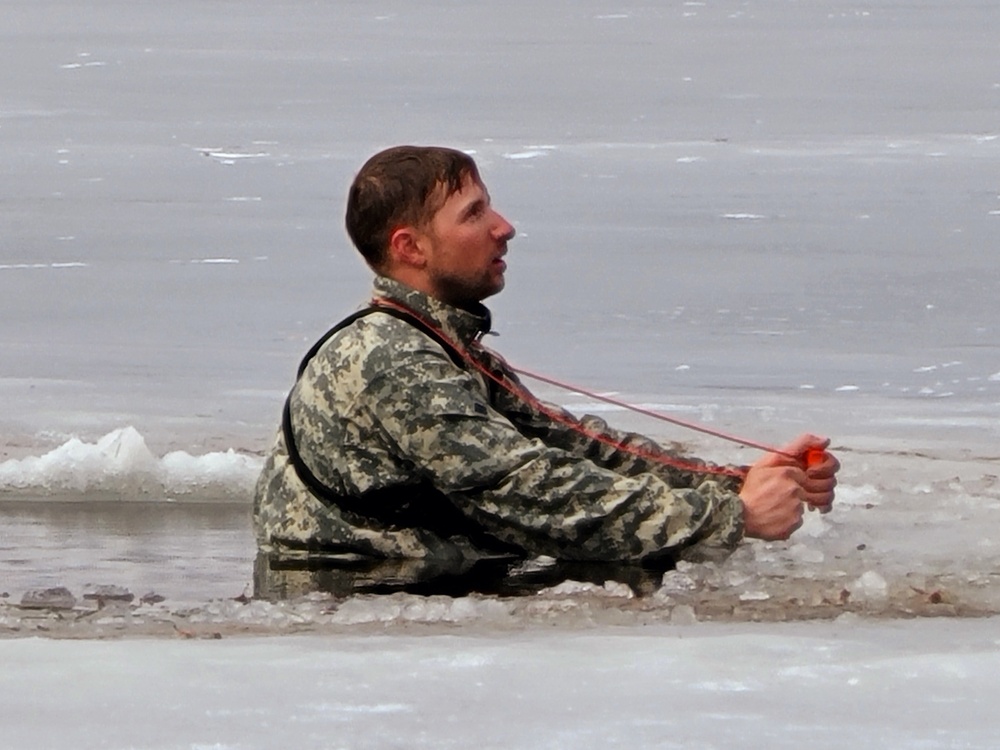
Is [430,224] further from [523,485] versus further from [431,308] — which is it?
[523,485]

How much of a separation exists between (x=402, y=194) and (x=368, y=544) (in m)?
0.65

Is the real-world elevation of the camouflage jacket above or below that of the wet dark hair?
below

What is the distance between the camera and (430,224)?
3.62m

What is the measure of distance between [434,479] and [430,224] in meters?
0.47

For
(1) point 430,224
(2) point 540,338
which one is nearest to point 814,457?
(1) point 430,224

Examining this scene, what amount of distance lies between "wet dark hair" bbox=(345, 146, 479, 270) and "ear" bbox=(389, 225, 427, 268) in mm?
11

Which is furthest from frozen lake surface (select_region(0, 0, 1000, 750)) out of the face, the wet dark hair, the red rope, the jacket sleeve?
the wet dark hair

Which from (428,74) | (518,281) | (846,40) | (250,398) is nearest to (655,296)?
(518,281)

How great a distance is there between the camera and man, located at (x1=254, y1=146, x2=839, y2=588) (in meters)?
3.53

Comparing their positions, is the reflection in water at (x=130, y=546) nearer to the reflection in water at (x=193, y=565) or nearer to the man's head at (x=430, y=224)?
the reflection in water at (x=193, y=565)

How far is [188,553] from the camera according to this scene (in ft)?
14.4

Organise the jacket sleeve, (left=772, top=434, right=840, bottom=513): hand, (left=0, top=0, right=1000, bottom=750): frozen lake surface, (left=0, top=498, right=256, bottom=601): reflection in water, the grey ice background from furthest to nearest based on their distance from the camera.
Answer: the grey ice background, (left=0, top=498, right=256, bottom=601): reflection in water, (left=772, top=434, right=840, bottom=513): hand, the jacket sleeve, (left=0, top=0, right=1000, bottom=750): frozen lake surface

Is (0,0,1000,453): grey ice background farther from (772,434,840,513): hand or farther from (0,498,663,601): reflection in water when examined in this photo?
(772,434,840,513): hand

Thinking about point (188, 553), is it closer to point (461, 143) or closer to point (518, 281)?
point (518, 281)
